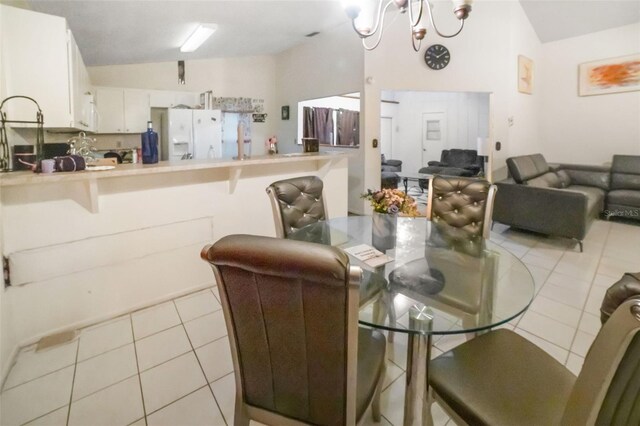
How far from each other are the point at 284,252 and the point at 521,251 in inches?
144

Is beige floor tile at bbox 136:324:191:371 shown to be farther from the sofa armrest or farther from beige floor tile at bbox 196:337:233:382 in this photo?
the sofa armrest

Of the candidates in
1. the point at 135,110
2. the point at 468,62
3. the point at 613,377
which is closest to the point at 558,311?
the point at 613,377

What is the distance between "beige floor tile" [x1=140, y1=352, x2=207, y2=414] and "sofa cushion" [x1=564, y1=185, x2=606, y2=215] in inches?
163

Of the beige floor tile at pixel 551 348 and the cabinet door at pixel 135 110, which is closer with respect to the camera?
the beige floor tile at pixel 551 348

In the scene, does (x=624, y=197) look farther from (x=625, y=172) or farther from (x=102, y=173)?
(x=102, y=173)

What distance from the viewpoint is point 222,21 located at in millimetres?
3934

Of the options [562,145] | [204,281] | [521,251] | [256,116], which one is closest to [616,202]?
[562,145]

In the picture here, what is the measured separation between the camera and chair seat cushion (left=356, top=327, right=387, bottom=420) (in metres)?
1.05

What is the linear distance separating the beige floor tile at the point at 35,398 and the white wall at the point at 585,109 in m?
7.24

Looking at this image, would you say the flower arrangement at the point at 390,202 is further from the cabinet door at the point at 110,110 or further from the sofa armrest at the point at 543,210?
the cabinet door at the point at 110,110

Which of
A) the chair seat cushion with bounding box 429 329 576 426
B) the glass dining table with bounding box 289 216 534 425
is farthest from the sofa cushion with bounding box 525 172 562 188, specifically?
the chair seat cushion with bounding box 429 329 576 426

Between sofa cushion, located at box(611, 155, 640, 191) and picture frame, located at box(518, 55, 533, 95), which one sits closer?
sofa cushion, located at box(611, 155, 640, 191)

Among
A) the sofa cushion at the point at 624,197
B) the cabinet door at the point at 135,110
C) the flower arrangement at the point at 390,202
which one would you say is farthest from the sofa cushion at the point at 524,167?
the cabinet door at the point at 135,110

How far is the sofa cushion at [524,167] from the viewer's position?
13.7ft
